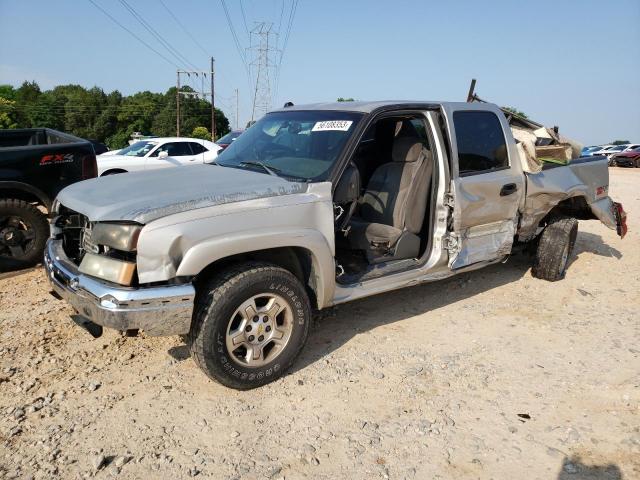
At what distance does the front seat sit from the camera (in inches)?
169

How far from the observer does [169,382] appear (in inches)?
133

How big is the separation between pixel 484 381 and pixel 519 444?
2.33ft

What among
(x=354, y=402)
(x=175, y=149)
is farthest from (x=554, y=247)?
(x=175, y=149)

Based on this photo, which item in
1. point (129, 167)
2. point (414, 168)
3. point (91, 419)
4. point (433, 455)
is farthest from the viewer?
point (129, 167)

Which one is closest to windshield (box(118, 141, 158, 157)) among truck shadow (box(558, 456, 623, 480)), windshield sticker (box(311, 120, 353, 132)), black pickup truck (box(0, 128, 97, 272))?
black pickup truck (box(0, 128, 97, 272))

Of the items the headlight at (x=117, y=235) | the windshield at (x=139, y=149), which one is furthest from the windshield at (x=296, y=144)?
the windshield at (x=139, y=149)

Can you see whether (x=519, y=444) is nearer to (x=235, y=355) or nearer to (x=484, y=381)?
(x=484, y=381)

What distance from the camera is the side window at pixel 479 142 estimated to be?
4426mm

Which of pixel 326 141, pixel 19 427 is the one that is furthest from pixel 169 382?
pixel 326 141

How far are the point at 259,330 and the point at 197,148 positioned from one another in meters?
11.1

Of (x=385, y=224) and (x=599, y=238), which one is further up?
(x=385, y=224)

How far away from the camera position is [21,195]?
18.9 feet

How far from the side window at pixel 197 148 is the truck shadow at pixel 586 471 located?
40.0 ft

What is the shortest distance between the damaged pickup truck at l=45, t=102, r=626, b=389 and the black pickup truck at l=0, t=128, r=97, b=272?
228cm
